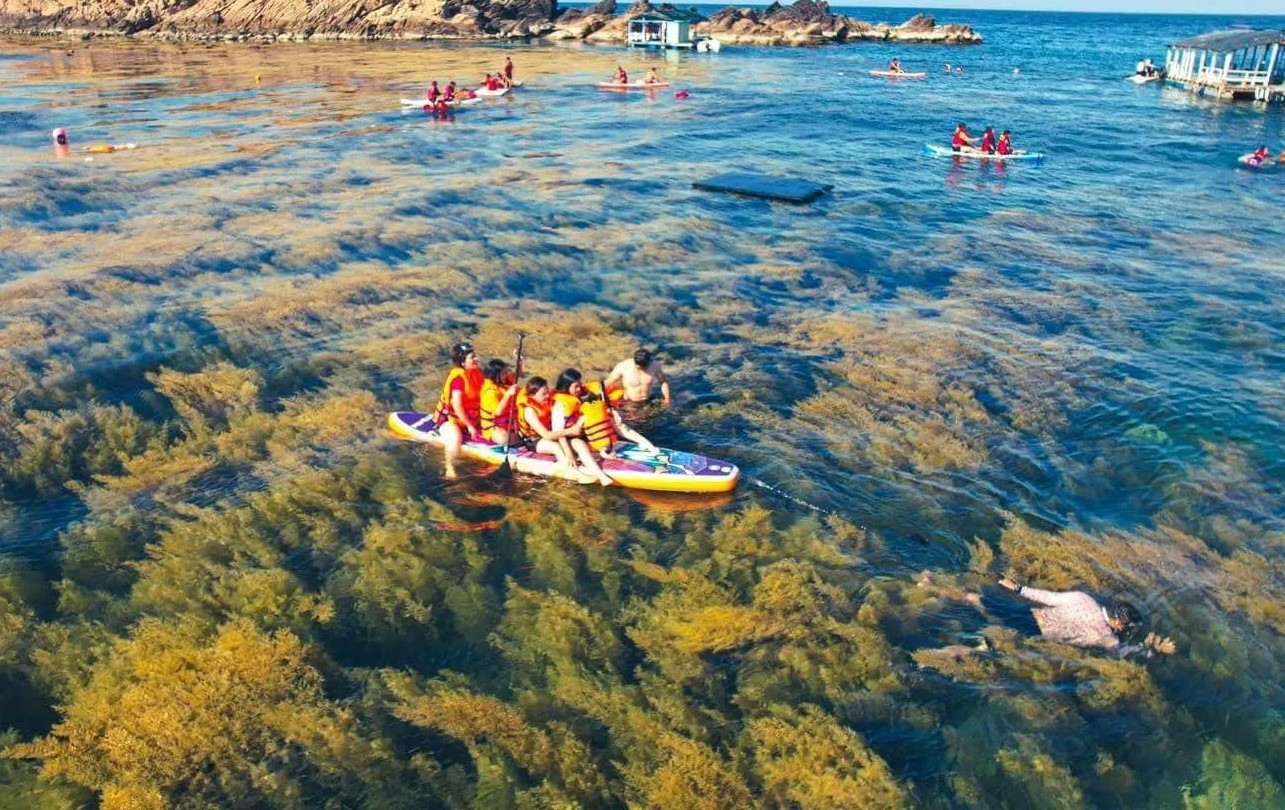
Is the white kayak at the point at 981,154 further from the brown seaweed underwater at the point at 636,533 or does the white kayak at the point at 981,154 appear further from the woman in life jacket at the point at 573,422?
the woman in life jacket at the point at 573,422

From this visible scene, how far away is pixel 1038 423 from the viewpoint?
14.0 m

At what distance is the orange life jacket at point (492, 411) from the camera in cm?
1256

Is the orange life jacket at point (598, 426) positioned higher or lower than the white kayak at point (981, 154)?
lower

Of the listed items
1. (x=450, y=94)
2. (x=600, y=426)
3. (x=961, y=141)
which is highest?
(x=450, y=94)

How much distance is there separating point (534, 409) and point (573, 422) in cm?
63

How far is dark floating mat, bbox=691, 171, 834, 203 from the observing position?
27500mm

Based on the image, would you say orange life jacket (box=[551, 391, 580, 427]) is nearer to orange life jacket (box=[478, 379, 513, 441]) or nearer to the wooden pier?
orange life jacket (box=[478, 379, 513, 441])

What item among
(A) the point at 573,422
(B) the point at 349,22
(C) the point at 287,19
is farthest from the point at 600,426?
(C) the point at 287,19

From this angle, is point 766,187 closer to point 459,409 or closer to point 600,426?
point 600,426

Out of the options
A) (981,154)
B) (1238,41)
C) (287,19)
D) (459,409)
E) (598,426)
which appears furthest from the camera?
(287,19)

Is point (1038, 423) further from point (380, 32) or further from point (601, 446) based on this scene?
point (380, 32)

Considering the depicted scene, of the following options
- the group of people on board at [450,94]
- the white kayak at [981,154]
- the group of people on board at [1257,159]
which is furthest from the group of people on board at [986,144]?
the group of people on board at [450,94]

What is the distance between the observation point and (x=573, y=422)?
12.1 meters

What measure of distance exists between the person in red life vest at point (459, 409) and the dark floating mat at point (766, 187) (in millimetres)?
17387
